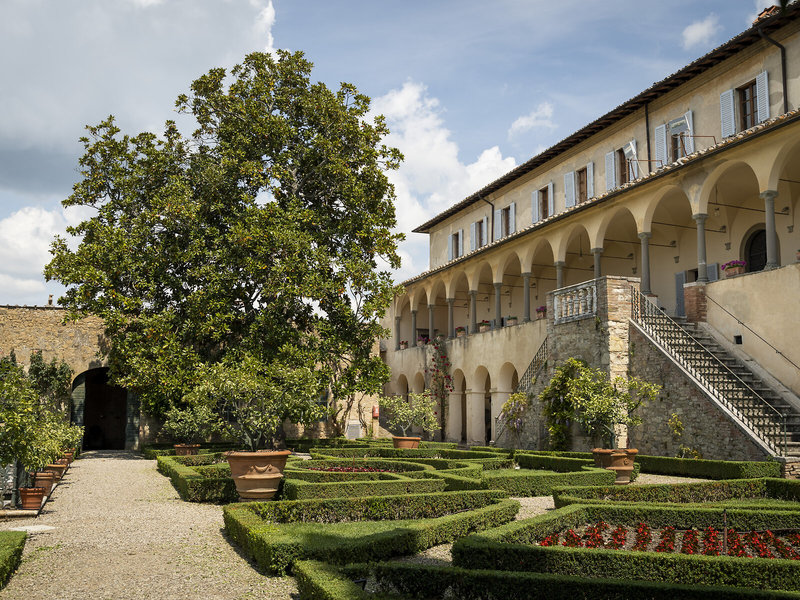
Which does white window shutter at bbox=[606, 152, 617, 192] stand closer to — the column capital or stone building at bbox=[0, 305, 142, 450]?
the column capital

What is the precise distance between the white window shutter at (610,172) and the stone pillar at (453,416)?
37.8ft

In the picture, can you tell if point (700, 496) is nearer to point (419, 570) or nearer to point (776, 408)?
point (776, 408)

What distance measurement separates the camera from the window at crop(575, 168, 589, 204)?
88.6ft

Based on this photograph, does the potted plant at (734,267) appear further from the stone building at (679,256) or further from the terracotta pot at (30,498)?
the terracotta pot at (30,498)

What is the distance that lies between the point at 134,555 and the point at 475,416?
2233 cm

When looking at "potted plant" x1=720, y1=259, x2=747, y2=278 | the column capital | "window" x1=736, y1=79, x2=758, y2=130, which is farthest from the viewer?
"window" x1=736, y1=79, x2=758, y2=130

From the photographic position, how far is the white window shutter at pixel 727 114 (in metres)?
20.2

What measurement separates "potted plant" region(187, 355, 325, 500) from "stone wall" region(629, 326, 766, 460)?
8638mm

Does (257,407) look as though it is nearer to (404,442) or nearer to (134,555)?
(134,555)

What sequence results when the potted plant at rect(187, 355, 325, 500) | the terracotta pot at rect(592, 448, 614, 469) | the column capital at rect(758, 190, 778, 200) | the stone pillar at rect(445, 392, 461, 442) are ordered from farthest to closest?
the stone pillar at rect(445, 392, 461, 442), the column capital at rect(758, 190, 778, 200), the terracotta pot at rect(592, 448, 614, 469), the potted plant at rect(187, 355, 325, 500)

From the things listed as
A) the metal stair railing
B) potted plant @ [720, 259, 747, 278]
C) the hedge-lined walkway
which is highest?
potted plant @ [720, 259, 747, 278]

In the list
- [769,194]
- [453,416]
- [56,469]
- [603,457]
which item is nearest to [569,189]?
[769,194]

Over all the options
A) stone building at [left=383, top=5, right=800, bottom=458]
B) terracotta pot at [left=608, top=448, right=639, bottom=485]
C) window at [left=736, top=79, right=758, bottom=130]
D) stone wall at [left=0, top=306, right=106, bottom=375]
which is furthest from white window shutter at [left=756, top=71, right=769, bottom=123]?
stone wall at [left=0, top=306, right=106, bottom=375]

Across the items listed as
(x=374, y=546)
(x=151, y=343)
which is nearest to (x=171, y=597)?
(x=374, y=546)
